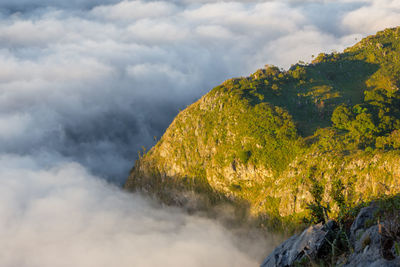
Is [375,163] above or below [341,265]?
Answer: below

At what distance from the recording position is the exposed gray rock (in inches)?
1384

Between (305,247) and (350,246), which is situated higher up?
(350,246)

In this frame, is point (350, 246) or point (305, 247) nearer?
point (350, 246)

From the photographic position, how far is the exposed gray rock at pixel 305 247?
35.2 m

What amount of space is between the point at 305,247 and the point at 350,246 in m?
6.87

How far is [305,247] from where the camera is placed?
36.7 meters

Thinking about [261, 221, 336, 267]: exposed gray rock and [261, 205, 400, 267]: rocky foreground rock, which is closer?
[261, 205, 400, 267]: rocky foreground rock

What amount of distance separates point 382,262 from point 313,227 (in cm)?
1533

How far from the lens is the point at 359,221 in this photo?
3428cm

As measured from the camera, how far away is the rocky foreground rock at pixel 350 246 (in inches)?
981

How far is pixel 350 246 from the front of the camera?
101ft

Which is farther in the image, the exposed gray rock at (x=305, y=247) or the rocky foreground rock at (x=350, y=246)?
the exposed gray rock at (x=305, y=247)

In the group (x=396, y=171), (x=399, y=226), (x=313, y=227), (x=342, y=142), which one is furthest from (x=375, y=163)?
(x=399, y=226)

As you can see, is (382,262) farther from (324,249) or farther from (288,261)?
(288,261)
